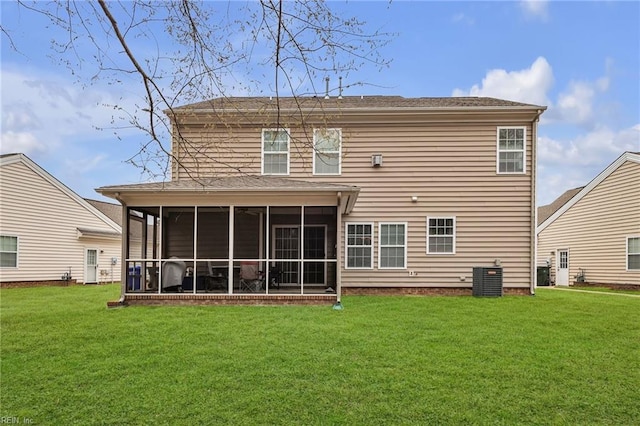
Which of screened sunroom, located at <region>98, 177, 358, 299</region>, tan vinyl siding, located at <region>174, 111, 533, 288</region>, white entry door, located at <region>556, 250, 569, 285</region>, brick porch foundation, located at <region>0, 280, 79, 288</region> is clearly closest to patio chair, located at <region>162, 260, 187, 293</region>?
screened sunroom, located at <region>98, 177, 358, 299</region>

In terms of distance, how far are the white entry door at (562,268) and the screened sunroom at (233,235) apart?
13528mm

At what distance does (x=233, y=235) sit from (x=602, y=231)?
615 inches

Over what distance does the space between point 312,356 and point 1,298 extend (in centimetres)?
1159

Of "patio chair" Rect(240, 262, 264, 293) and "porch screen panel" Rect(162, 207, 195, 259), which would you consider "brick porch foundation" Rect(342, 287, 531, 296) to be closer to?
"patio chair" Rect(240, 262, 264, 293)

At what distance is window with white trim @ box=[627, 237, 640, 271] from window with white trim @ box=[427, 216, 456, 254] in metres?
8.72

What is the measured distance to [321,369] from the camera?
604cm

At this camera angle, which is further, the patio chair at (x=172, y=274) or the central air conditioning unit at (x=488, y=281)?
the central air conditioning unit at (x=488, y=281)

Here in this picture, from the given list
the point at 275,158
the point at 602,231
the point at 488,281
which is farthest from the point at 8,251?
the point at 602,231

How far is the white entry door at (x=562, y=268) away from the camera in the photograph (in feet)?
72.8

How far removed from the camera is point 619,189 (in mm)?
18766

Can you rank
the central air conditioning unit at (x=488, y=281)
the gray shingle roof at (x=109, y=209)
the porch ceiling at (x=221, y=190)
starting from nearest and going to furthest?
1. the porch ceiling at (x=221, y=190)
2. the central air conditioning unit at (x=488, y=281)
3. the gray shingle roof at (x=109, y=209)

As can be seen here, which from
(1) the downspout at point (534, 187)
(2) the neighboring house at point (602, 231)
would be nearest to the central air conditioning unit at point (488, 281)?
(1) the downspout at point (534, 187)

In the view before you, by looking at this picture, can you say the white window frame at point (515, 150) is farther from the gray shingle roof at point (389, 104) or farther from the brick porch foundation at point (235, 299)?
the brick porch foundation at point (235, 299)

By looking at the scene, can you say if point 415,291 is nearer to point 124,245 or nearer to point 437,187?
point 437,187
